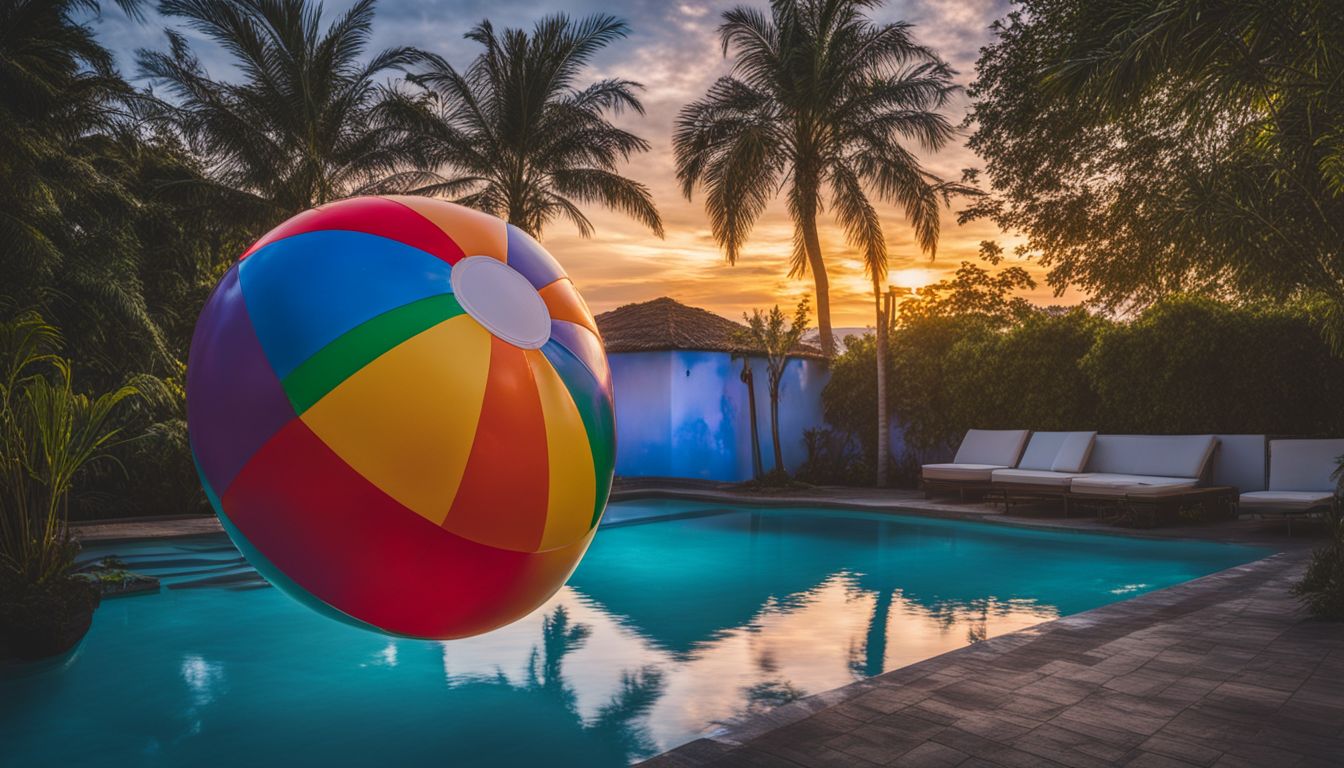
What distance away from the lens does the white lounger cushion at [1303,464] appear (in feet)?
32.1

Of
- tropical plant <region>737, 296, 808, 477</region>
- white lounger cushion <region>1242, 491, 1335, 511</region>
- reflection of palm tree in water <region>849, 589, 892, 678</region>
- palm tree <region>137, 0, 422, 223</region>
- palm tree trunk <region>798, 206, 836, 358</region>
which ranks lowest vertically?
reflection of palm tree in water <region>849, 589, 892, 678</region>

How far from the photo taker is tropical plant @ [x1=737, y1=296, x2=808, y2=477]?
1677cm

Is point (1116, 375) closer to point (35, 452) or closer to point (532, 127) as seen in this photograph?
point (532, 127)

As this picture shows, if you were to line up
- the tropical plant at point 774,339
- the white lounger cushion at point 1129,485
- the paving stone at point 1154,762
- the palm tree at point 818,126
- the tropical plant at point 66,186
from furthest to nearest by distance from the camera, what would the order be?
the palm tree at point 818,126
the tropical plant at point 774,339
the white lounger cushion at point 1129,485
the tropical plant at point 66,186
the paving stone at point 1154,762

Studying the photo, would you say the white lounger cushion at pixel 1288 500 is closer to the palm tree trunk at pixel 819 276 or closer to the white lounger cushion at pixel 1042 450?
the white lounger cushion at pixel 1042 450

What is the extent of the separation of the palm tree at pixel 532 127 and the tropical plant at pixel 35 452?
37.0 ft

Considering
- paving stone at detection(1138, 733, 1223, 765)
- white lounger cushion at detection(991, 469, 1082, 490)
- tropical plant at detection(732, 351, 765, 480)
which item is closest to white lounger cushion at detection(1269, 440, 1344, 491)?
white lounger cushion at detection(991, 469, 1082, 490)

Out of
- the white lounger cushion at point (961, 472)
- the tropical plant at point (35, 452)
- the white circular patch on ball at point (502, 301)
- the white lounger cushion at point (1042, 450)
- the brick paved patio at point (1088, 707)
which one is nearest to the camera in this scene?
the white circular patch on ball at point (502, 301)

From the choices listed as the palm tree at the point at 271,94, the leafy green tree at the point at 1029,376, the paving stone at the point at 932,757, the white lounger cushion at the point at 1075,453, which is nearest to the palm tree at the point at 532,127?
the palm tree at the point at 271,94

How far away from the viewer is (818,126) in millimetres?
17875

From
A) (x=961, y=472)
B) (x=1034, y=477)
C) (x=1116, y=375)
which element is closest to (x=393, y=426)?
(x=1034, y=477)

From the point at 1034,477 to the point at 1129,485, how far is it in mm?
1544

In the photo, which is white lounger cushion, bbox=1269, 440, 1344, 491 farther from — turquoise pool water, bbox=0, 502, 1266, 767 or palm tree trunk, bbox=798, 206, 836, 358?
palm tree trunk, bbox=798, 206, 836, 358

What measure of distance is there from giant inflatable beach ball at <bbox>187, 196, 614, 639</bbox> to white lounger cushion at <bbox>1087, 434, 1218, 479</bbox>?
37.9 ft
